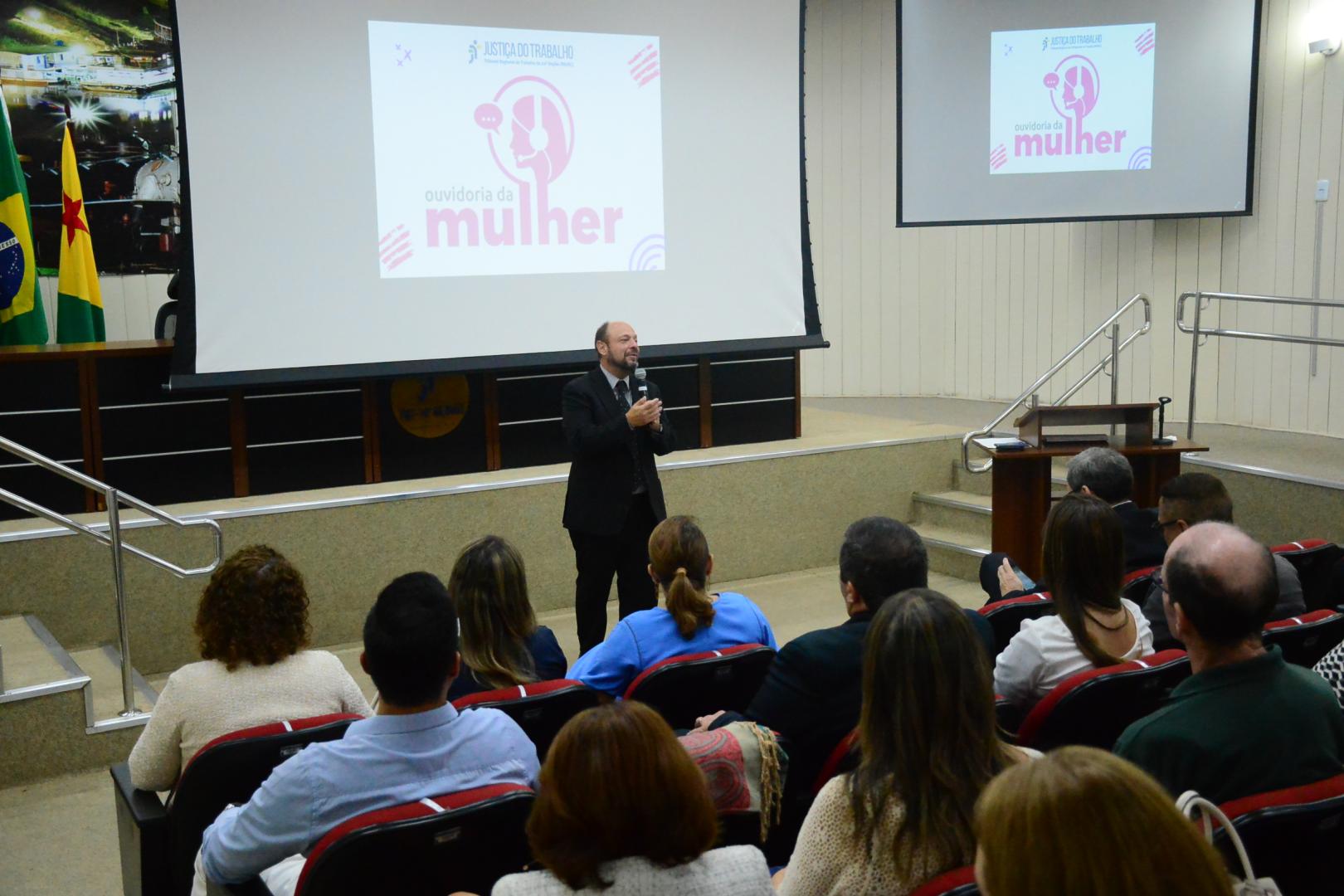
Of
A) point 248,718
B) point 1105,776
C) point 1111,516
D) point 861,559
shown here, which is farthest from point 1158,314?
point 1105,776

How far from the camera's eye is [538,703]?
2537 mm

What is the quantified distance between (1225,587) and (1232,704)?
0.61 feet

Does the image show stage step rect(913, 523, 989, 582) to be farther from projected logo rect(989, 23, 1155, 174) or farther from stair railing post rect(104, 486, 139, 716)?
stair railing post rect(104, 486, 139, 716)

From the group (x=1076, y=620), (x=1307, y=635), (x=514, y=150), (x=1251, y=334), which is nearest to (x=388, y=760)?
(x=1076, y=620)

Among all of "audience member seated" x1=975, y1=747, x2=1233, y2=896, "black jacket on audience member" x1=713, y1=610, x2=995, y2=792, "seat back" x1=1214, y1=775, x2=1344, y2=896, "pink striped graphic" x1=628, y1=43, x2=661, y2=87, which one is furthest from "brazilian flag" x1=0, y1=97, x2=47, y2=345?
Answer: "audience member seated" x1=975, y1=747, x2=1233, y2=896

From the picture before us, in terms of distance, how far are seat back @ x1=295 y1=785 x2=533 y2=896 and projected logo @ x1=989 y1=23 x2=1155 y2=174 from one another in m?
6.43

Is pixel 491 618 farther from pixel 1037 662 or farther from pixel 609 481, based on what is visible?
pixel 609 481

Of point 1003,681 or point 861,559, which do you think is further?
point 1003,681

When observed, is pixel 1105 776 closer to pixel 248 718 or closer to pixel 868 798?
pixel 868 798

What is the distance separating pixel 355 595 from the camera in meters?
5.65

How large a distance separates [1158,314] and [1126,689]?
238 inches

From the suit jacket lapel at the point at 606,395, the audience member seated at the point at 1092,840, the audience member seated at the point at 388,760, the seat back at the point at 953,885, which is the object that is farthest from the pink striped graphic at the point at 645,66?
the audience member seated at the point at 1092,840

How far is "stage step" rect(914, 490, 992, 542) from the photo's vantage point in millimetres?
6660

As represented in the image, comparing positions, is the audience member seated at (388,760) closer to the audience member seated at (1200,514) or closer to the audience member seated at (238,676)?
the audience member seated at (238,676)
